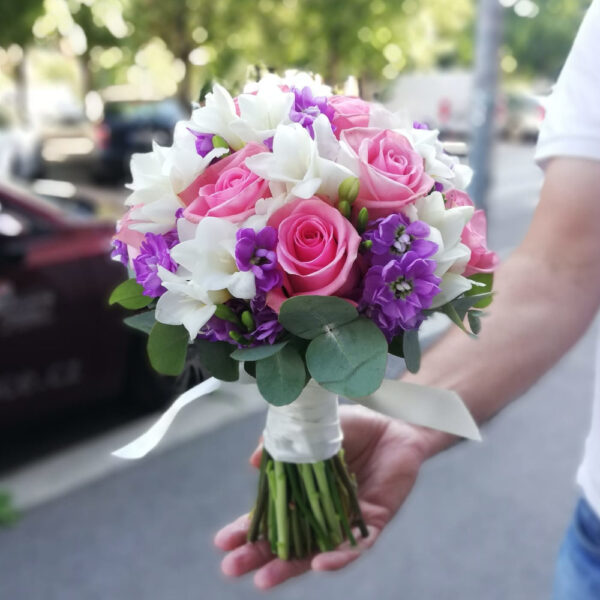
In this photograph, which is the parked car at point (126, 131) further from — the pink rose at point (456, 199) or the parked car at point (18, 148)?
the pink rose at point (456, 199)

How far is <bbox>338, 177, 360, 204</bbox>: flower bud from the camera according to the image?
3.83ft

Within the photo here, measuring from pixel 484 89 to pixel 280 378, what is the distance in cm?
650

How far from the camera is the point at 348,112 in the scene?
129 cm

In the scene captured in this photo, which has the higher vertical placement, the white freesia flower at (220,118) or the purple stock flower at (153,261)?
the white freesia flower at (220,118)

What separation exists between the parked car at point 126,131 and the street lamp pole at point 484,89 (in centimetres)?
779

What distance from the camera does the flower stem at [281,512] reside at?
55.5 inches

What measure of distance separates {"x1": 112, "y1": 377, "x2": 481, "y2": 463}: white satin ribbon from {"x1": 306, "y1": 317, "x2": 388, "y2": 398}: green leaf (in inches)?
7.4

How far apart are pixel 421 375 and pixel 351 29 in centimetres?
1651

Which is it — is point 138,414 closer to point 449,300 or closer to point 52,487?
point 52,487

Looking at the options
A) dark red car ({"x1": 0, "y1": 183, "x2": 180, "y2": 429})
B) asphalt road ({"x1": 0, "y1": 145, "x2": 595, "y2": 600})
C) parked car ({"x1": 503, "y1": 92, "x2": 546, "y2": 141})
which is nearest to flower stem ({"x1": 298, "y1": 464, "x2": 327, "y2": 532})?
asphalt road ({"x1": 0, "y1": 145, "x2": 595, "y2": 600})

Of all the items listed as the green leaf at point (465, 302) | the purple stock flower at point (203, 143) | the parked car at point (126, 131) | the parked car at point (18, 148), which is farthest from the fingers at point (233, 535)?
the parked car at point (126, 131)

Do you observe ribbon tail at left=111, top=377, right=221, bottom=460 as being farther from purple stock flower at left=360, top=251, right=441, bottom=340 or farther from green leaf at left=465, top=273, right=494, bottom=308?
green leaf at left=465, top=273, right=494, bottom=308

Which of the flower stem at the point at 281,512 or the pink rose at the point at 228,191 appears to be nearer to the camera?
the pink rose at the point at 228,191

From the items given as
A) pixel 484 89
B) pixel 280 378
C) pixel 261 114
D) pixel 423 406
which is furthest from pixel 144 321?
pixel 484 89
